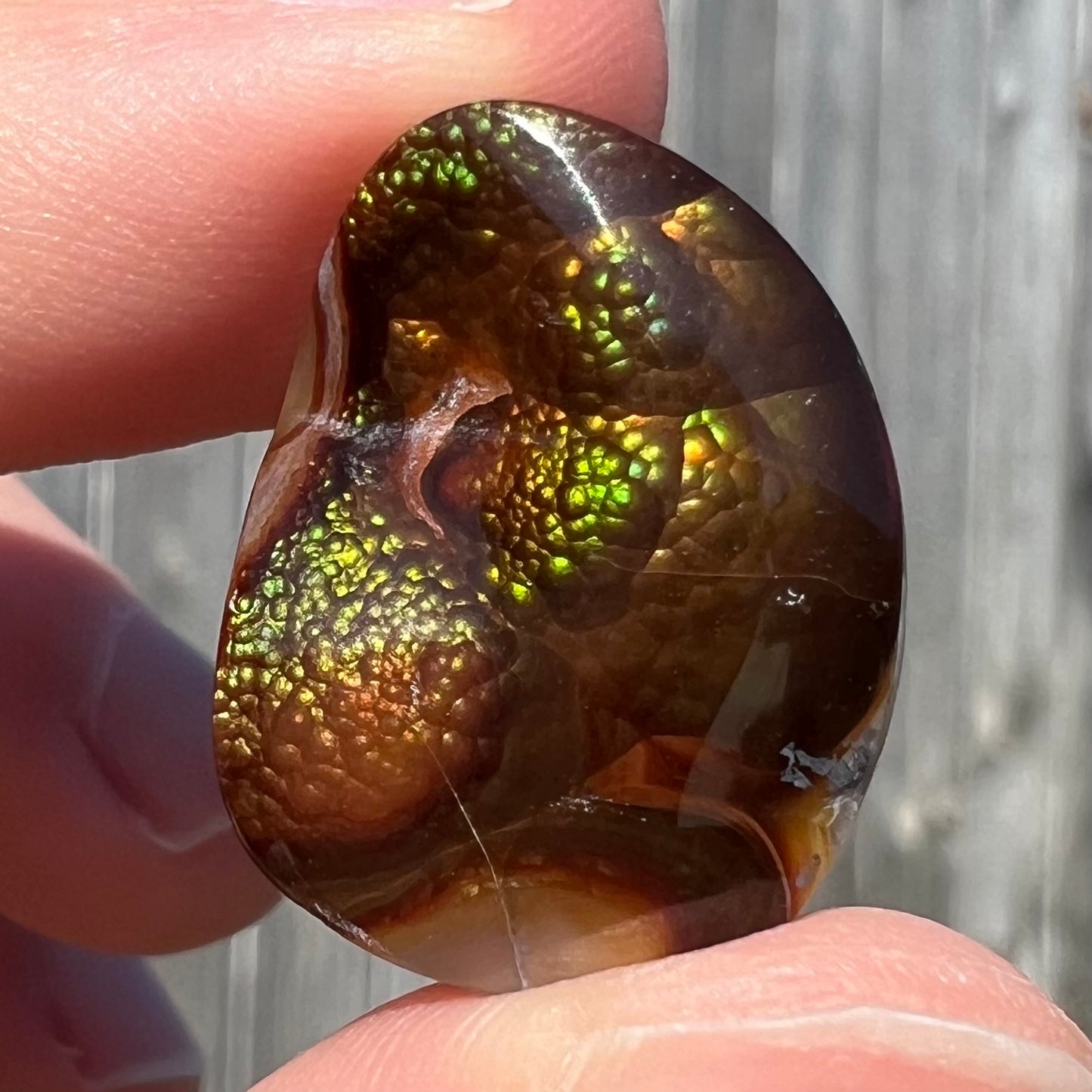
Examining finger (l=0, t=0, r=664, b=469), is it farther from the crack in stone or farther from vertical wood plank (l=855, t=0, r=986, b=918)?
vertical wood plank (l=855, t=0, r=986, b=918)

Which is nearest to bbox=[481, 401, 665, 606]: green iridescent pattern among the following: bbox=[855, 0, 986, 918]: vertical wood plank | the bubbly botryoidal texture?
the bubbly botryoidal texture

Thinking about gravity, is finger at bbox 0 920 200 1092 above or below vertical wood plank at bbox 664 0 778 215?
below

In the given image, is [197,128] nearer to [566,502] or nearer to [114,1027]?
[566,502]

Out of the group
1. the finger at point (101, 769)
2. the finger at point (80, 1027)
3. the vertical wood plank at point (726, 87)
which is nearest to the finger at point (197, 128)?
the finger at point (101, 769)

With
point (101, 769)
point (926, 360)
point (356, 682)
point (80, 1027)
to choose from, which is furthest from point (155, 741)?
point (926, 360)

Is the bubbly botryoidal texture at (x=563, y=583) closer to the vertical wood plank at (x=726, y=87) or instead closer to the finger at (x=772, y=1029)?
the finger at (x=772, y=1029)

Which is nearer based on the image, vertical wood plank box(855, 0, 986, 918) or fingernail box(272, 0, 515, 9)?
fingernail box(272, 0, 515, 9)
